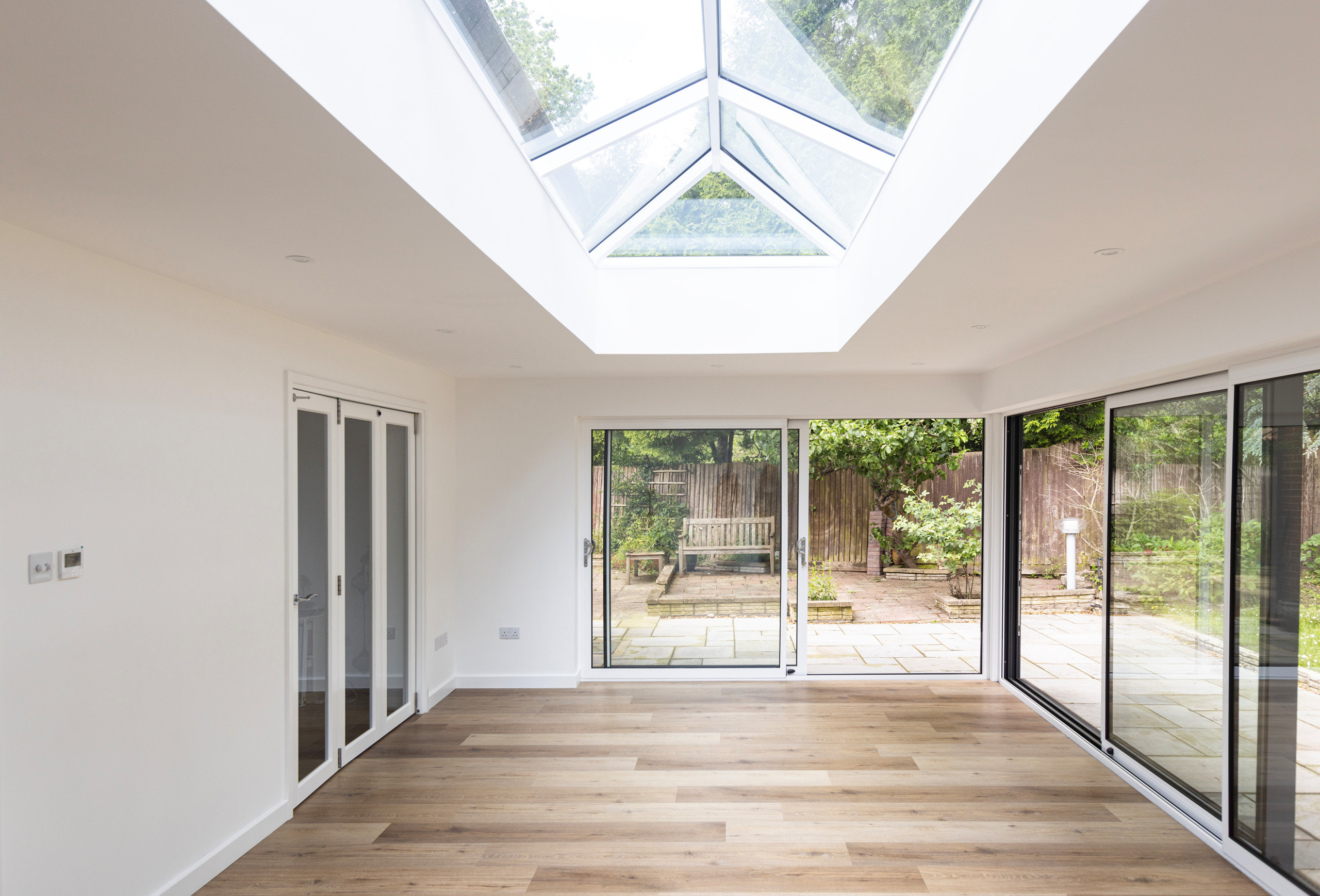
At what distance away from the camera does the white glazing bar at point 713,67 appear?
2.38m

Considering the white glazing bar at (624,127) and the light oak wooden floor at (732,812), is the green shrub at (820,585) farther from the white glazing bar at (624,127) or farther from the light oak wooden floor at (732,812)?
the white glazing bar at (624,127)

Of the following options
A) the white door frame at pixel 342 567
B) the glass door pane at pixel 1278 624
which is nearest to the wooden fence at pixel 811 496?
the white door frame at pixel 342 567

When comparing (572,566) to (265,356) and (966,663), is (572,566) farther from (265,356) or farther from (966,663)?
(966,663)

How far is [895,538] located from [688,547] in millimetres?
3421

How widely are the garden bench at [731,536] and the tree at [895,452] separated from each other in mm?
2314

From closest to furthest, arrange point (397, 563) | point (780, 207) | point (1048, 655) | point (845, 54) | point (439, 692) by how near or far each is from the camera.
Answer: point (845, 54)
point (780, 207)
point (397, 563)
point (439, 692)
point (1048, 655)

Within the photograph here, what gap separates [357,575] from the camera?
12.8 ft

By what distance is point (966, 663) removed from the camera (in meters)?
5.70

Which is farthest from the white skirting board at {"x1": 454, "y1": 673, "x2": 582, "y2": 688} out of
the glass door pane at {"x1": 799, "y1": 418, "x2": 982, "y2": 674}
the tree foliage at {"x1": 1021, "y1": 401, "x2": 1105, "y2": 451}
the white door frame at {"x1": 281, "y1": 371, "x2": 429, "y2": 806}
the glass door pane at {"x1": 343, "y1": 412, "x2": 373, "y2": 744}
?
the tree foliage at {"x1": 1021, "y1": 401, "x2": 1105, "y2": 451}

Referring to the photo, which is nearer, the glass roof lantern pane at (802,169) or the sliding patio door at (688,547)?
the glass roof lantern pane at (802,169)

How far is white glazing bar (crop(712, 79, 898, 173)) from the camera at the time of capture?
2.74 m

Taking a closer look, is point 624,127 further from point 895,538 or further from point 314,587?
point 895,538

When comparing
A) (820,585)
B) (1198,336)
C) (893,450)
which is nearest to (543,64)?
(1198,336)

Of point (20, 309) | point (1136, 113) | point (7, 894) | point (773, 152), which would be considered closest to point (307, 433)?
point (20, 309)
